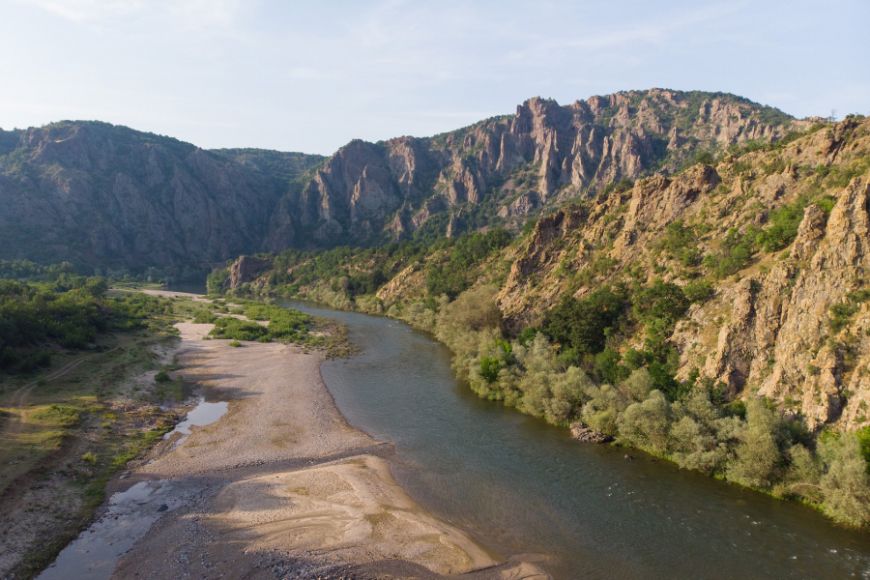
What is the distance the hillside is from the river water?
6.67 ft

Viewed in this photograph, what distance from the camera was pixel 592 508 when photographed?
29953 mm

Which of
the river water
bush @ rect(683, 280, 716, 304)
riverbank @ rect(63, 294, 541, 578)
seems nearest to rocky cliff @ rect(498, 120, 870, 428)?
bush @ rect(683, 280, 716, 304)

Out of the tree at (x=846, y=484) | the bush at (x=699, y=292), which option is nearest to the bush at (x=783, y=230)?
the bush at (x=699, y=292)

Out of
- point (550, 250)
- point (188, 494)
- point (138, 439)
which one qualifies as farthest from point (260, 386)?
point (550, 250)

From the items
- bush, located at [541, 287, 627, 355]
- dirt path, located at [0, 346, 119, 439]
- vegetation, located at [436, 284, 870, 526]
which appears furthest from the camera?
bush, located at [541, 287, 627, 355]

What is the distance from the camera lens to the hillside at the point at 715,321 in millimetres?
30469

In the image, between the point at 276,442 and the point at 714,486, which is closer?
the point at 714,486

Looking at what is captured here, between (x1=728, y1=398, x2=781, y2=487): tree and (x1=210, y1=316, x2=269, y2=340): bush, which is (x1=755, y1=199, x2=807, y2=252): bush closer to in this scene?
(x1=728, y1=398, x2=781, y2=487): tree

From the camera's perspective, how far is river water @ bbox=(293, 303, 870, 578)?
24906mm

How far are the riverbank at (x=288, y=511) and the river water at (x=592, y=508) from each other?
204 centimetres

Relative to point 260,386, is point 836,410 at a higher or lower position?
higher

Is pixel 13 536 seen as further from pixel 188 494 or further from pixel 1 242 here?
pixel 1 242

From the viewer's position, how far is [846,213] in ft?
113

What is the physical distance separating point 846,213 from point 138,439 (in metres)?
53.2
